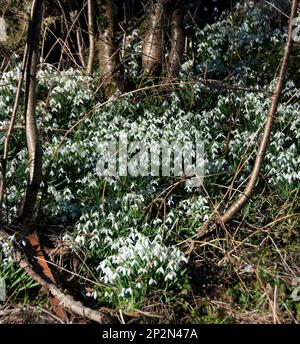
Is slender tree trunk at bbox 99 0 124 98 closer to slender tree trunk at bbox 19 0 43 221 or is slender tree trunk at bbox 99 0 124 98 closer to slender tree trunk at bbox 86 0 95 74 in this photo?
slender tree trunk at bbox 86 0 95 74

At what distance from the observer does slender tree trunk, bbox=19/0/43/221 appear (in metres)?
3.63

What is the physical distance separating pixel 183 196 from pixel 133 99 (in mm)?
1352

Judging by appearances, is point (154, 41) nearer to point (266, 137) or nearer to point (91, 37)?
point (91, 37)

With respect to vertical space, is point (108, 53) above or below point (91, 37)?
below

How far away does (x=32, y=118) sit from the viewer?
3.95 meters

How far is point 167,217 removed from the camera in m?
4.34

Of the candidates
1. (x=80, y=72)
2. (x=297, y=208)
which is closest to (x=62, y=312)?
(x=297, y=208)

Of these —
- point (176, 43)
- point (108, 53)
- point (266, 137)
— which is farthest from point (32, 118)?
point (176, 43)

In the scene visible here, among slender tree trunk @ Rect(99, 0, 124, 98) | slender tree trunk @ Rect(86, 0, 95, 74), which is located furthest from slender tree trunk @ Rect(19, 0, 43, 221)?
slender tree trunk @ Rect(86, 0, 95, 74)

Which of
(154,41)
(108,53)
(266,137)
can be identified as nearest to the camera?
(266,137)

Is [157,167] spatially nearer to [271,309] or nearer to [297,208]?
[297,208]

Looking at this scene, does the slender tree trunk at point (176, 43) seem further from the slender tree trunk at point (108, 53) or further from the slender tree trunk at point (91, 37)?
the slender tree trunk at point (91, 37)

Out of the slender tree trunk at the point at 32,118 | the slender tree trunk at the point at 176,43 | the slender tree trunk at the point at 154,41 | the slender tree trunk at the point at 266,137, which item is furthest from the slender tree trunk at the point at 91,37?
the slender tree trunk at the point at 266,137
